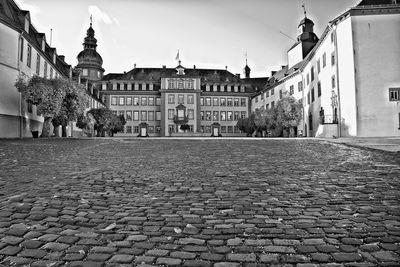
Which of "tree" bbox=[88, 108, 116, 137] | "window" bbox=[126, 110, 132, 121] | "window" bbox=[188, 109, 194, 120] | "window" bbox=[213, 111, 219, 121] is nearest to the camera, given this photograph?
"tree" bbox=[88, 108, 116, 137]

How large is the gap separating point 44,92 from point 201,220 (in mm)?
29304

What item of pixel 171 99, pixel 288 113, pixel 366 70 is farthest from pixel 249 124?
pixel 366 70

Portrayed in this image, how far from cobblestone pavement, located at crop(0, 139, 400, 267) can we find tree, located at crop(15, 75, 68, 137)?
24928 millimetres

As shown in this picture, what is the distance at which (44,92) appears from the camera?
2941 centimetres

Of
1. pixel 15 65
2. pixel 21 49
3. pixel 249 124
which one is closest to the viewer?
pixel 15 65

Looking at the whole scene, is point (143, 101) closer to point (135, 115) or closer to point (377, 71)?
point (135, 115)

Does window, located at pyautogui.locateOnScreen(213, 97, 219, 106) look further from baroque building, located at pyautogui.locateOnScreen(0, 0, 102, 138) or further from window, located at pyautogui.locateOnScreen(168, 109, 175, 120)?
baroque building, located at pyautogui.locateOnScreen(0, 0, 102, 138)

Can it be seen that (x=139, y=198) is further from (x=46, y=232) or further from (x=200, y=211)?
(x=46, y=232)

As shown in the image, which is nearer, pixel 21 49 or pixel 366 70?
pixel 21 49

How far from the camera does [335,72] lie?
114 ft

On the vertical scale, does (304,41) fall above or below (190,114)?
above

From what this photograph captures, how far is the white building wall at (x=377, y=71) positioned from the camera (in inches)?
1229

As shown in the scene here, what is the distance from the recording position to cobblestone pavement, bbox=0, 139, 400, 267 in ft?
9.62

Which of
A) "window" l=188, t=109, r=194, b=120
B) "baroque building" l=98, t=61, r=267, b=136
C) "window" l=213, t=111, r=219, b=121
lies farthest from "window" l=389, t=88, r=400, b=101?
"window" l=213, t=111, r=219, b=121
